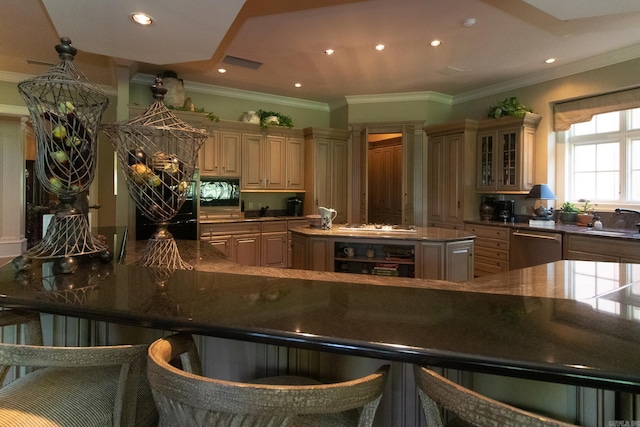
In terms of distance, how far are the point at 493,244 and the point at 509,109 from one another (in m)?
1.82

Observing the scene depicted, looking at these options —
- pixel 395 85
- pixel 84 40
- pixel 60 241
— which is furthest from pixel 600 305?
pixel 395 85

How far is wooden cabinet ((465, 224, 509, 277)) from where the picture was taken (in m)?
4.69

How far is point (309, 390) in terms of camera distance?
2.11 ft

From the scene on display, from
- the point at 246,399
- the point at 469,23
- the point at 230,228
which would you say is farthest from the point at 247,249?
the point at 246,399

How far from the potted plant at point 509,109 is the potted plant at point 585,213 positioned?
4.45 feet

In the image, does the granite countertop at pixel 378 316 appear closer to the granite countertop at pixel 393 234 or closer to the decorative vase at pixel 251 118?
the granite countertop at pixel 393 234

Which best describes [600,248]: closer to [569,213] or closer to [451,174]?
Result: [569,213]

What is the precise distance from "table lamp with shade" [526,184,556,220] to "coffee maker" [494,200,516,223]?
428mm

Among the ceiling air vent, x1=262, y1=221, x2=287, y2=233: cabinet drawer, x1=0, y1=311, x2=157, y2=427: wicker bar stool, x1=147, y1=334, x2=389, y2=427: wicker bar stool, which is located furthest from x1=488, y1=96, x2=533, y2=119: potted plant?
x1=0, y1=311, x2=157, y2=427: wicker bar stool

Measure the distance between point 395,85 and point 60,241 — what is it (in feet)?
16.2

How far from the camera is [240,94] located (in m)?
5.76

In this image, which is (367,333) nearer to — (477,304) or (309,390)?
(309,390)

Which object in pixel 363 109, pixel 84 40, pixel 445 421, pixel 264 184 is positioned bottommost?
pixel 445 421

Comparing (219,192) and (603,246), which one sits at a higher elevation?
(219,192)
